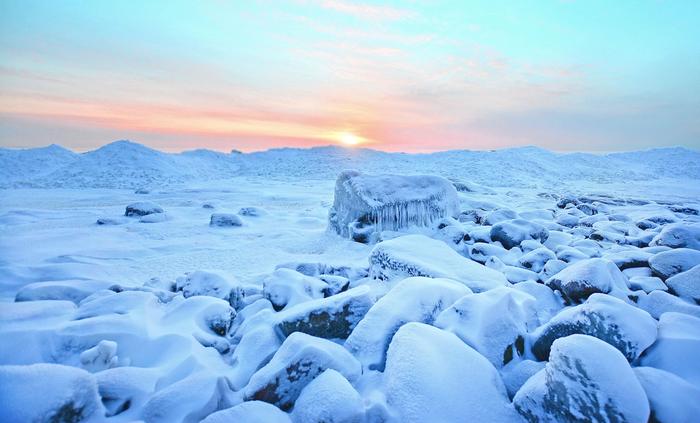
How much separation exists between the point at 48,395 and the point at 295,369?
3.23 feet

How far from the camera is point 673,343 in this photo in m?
1.81

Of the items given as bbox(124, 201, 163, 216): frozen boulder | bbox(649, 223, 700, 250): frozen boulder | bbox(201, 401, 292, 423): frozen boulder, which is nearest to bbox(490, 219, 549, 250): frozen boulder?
bbox(649, 223, 700, 250): frozen boulder

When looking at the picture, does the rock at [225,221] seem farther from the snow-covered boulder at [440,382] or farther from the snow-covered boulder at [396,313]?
the snow-covered boulder at [440,382]

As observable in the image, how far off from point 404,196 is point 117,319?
3781mm

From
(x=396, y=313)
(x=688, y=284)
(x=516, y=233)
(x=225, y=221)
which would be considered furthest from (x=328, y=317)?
(x=225, y=221)

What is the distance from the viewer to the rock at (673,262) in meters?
2.96

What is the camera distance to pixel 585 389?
4.59 ft

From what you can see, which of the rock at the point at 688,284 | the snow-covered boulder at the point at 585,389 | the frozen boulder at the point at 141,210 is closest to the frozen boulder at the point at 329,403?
the snow-covered boulder at the point at 585,389

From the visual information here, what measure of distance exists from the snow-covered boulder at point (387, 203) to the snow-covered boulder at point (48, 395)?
3693 millimetres

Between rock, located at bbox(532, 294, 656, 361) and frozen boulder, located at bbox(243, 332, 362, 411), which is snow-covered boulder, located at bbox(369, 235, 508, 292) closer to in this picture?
rock, located at bbox(532, 294, 656, 361)

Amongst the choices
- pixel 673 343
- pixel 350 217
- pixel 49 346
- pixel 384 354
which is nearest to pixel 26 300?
pixel 49 346

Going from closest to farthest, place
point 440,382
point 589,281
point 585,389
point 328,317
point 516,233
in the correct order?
point 585,389 < point 440,382 < point 328,317 < point 589,281 < point 516,233

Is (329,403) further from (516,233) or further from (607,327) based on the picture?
(516,233)

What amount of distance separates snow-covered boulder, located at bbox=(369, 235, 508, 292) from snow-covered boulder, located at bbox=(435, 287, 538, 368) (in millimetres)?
582
